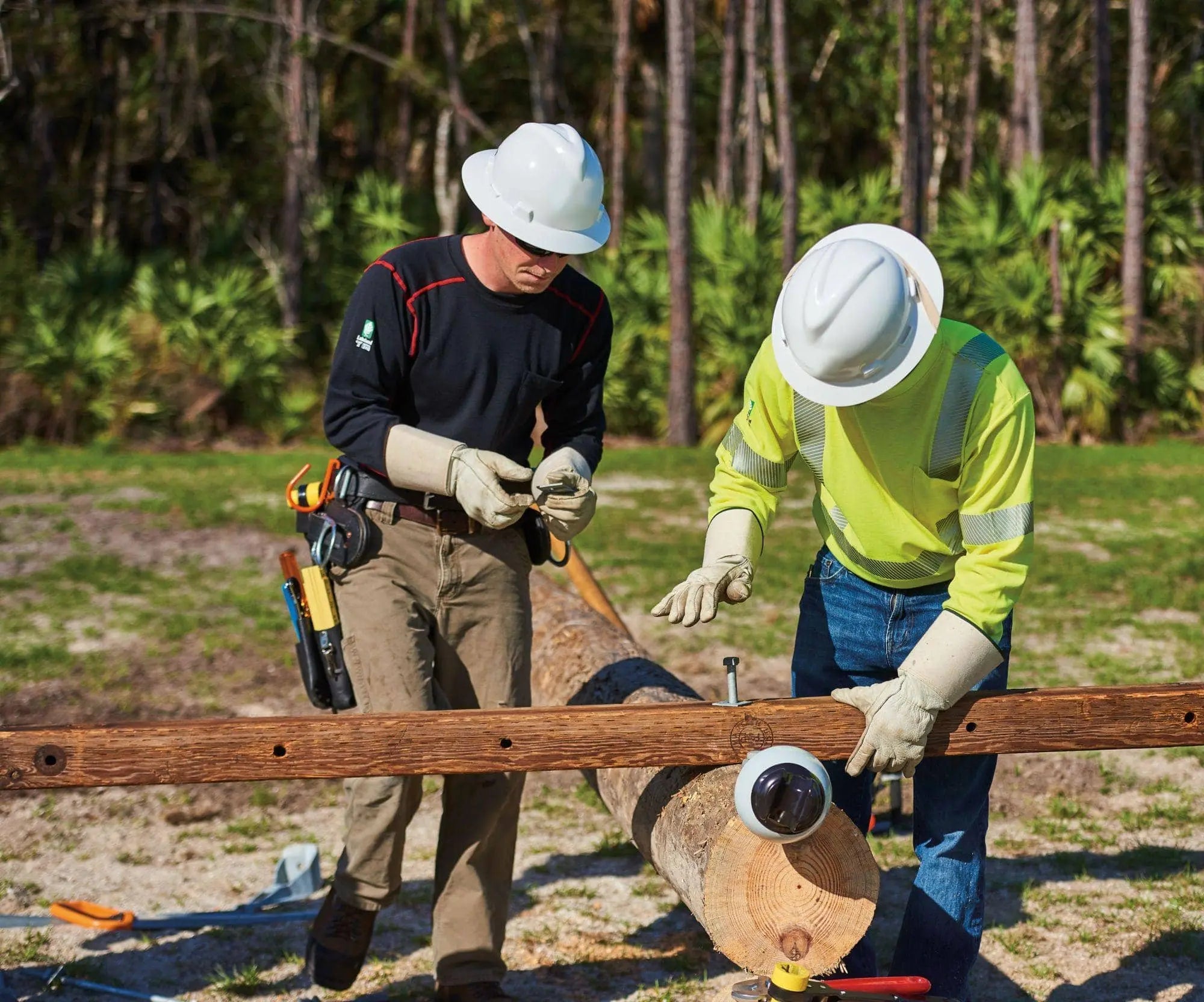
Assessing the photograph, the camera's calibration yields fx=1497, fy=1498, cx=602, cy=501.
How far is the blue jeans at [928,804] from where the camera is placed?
342 centimetres

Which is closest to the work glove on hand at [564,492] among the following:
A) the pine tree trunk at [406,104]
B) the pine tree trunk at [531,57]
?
the pine tree trunk at [406,104]

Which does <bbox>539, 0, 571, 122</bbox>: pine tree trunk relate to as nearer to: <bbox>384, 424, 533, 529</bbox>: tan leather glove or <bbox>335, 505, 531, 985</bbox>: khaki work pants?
<bbox>335, 505, 531, 985</bbox>: khaki work pants

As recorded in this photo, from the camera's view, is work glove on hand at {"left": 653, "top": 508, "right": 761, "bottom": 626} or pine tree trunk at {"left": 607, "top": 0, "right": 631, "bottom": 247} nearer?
work glove on hand at {"left": 653, "top": 508, "right": 761, "bottom": 626}

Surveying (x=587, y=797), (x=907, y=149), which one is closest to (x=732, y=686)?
(x=587, y=797)

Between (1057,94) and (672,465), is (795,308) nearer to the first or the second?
(672,465)

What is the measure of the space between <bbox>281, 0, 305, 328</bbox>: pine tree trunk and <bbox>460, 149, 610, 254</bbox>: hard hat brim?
49.5 feet

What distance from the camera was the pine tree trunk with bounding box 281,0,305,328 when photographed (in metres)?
18.7

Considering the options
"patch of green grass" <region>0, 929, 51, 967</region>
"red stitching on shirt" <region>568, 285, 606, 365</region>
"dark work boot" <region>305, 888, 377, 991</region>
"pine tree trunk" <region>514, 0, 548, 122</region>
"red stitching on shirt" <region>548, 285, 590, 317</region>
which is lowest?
"patch of green grass" <region>0, 929, 51, 967</region>

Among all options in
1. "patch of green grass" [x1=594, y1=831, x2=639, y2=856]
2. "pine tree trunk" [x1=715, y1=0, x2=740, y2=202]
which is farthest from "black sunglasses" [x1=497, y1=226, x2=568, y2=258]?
"pine tree trunk" [x1=715, y1=0, x2=740, y2=202]

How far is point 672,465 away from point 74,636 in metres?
7.04

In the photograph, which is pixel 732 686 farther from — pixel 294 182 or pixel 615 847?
pixel 294 182

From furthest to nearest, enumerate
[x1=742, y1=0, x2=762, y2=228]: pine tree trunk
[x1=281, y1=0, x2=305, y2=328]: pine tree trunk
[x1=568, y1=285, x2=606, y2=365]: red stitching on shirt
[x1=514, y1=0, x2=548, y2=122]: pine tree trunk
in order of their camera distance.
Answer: [x1=514, y1=0, x2=548, y2=122]: pine tree trunk
[x1=742, y1=0, x2=762, y2=228]: pine tree trunk
[x1=281, y1=0, x2=305, y2=328]: pine tree trunk
[x1=568, y1=285, x2=606, y2=365]: red stitching on shirt

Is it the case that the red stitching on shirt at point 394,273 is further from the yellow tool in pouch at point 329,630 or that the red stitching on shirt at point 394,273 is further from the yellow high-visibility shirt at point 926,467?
the yellow high-visibility shirt at point 926,467

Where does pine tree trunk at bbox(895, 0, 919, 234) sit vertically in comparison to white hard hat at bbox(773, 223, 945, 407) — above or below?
above
